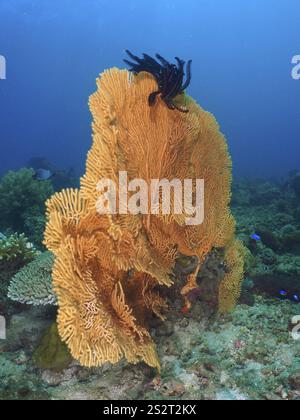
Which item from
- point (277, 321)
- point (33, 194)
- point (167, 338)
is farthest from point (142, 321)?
point (33, 194)

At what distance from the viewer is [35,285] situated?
4512 mm

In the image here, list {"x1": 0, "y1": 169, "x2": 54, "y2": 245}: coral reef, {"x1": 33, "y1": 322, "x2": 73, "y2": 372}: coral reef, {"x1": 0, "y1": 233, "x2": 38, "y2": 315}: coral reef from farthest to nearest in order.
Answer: {"x1": 0, "y1": 169, "x2": 54, "y2": 245}: coral reef, {"x1": 0, "y1": 233, "x2": 38, "y2": 315}: coral reef, {"x1": 33, "y1": 322, "x2": 73, "y2": 372}: coral reef

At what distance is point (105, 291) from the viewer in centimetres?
367

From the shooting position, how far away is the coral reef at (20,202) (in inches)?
409

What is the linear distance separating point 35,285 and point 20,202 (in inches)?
262

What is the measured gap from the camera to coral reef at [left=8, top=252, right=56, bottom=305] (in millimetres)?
4410

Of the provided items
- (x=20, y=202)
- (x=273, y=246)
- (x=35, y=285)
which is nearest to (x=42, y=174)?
(x=20, y=202)

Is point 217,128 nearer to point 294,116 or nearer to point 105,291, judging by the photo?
point 105,291

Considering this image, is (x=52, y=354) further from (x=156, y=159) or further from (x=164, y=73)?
(x=164, y=73)

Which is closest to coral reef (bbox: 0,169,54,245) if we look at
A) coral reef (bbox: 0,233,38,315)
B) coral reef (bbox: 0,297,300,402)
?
coral reef (bbox: 0,233,38,315)

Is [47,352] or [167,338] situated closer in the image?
[47,352]

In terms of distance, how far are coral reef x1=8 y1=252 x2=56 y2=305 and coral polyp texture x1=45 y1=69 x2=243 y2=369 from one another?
1172mm

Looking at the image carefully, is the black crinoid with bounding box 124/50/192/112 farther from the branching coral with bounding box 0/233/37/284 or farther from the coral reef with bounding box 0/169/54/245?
the coral reef with bounding box 0/169/54/245
